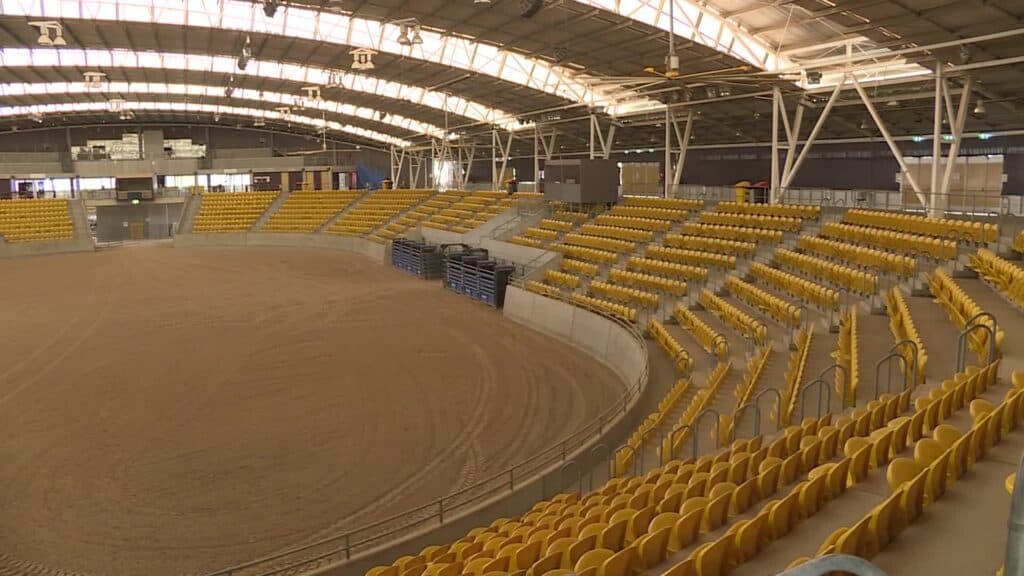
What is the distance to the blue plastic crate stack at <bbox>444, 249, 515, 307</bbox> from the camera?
1056 inches

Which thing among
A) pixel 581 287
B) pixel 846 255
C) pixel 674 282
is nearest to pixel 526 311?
pixel 581 287

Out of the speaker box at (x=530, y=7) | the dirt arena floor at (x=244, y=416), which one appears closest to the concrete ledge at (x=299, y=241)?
the dirt arena floor at (x=244, y=416)

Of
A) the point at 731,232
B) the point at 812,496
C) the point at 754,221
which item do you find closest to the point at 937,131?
the point at 754,221

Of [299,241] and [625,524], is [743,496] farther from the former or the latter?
[299,241]

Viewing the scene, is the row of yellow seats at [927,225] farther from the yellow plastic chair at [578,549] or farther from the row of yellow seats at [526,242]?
the yellow plastic chair at [578,549]

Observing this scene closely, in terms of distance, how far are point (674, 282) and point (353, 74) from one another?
27136 mm

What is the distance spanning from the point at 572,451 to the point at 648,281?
11.0 m

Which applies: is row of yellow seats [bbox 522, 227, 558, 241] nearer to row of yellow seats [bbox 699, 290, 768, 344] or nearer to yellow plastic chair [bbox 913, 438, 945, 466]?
row of yellow seats [bbox 699, 290, 768, 344]

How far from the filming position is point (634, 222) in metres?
29.2

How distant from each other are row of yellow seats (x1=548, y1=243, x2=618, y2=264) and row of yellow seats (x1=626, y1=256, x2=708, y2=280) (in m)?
0.94

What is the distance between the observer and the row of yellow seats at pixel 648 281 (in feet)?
70.1

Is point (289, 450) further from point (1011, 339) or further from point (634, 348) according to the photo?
point (1011, 339)

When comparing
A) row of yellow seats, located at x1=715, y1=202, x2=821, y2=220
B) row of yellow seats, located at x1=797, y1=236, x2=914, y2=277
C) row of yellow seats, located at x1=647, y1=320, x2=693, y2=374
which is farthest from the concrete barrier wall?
row of yellow seats, located at x1=715, y1=202, x2=821, y2=220

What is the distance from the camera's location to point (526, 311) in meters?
24.2
